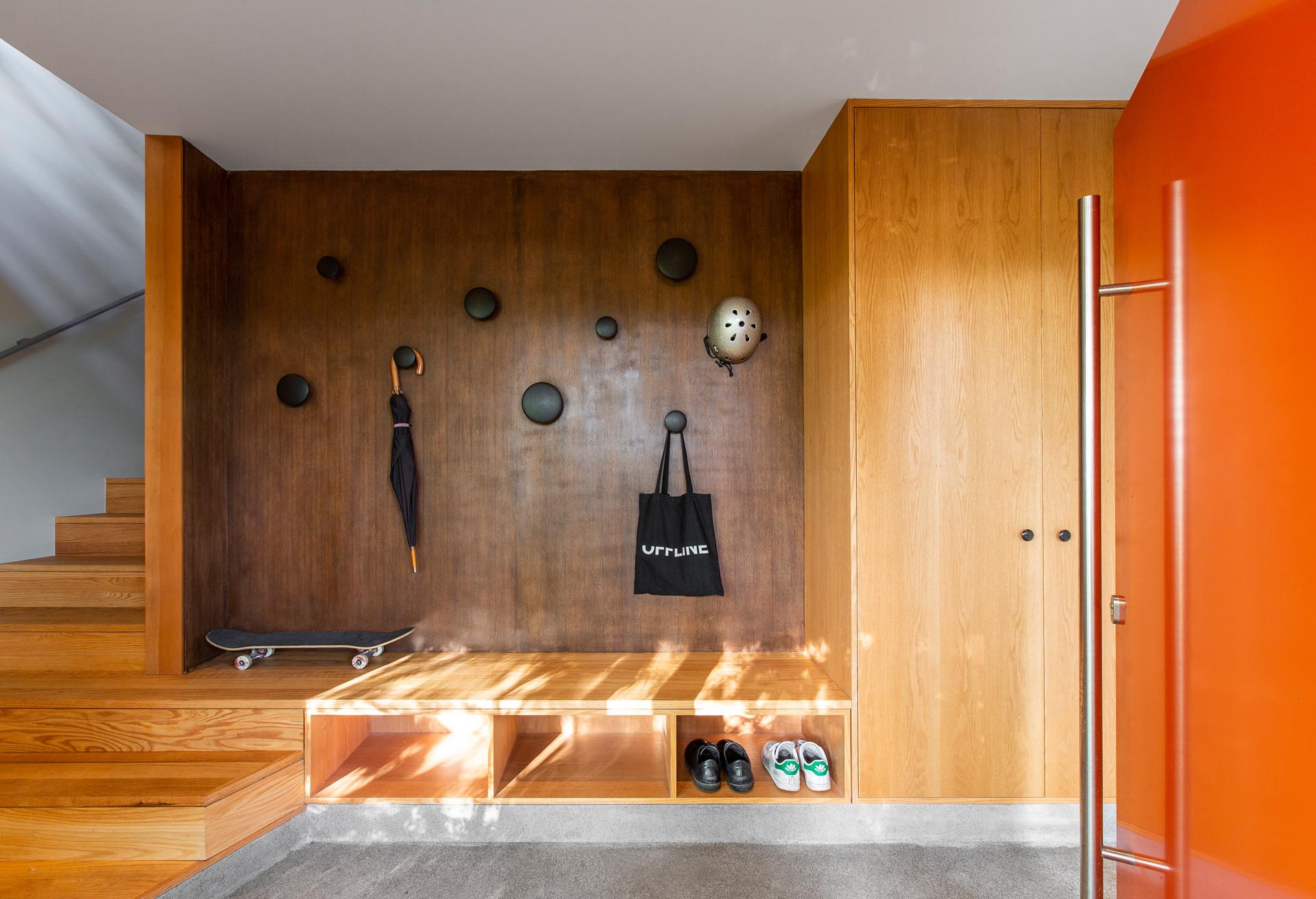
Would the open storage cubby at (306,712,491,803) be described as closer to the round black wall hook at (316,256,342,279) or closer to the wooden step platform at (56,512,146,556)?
the wooden step platform at (56,512,146,556)

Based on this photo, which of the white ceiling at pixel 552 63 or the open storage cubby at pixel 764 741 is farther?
the open storage cubby at pixel 764 741

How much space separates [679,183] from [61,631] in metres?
3.06

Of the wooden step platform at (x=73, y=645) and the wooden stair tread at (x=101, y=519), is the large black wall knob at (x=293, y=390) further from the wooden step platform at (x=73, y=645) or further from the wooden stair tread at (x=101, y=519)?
the wooden step platform at (x=73, y=645)

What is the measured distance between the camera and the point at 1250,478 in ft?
1.86

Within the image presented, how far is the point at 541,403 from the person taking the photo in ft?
9.21

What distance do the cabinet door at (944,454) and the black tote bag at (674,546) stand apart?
2.29ft

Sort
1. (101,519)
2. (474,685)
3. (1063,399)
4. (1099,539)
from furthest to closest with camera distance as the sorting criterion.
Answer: (101,519)
(474,685)
(1063,399)
(1099,539)

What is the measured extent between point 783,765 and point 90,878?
2.18 m

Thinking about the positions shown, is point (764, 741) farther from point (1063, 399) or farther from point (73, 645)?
point (73, 645)

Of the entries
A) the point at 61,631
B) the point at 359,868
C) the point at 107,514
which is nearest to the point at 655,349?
the point at 359,868

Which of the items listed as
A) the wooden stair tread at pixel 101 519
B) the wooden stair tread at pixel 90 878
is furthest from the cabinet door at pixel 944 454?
the wooden stair tread at pixel 101 519

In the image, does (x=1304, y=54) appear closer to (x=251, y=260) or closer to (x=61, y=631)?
(x=251, y=260)

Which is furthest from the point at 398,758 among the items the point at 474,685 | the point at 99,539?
the point at 99,539

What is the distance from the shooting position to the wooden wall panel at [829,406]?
234 cm
